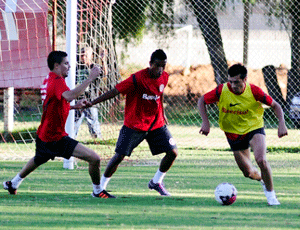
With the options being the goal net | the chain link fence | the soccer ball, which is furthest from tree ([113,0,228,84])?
the soccer ball

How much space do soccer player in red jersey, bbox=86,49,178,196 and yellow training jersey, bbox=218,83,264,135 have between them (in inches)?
27.8

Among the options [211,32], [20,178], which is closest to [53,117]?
[20,178]

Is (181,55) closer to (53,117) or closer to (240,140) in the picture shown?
(240,140)

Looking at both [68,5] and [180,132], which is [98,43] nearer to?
[68,5]

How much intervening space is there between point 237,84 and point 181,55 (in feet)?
67.9

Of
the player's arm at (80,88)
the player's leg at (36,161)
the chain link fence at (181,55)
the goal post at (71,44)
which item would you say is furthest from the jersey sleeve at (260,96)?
the chain link fence at (181,55)

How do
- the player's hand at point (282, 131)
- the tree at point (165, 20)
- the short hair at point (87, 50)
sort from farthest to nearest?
the tree at point (165, 20) → the short hair at point (87, 50) → the player's hand at point (282, 131)

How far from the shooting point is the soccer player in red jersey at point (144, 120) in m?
6.54

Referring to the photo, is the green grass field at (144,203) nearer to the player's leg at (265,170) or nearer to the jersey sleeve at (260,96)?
the player's leg at (265,170)

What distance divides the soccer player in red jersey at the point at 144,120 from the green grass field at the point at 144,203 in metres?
0.40

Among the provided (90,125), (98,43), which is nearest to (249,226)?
(98,43)

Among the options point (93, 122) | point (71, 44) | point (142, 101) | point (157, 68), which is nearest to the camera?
point (157, 68)

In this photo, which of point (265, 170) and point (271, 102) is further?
point (271, 102)

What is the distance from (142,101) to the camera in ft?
21.7
